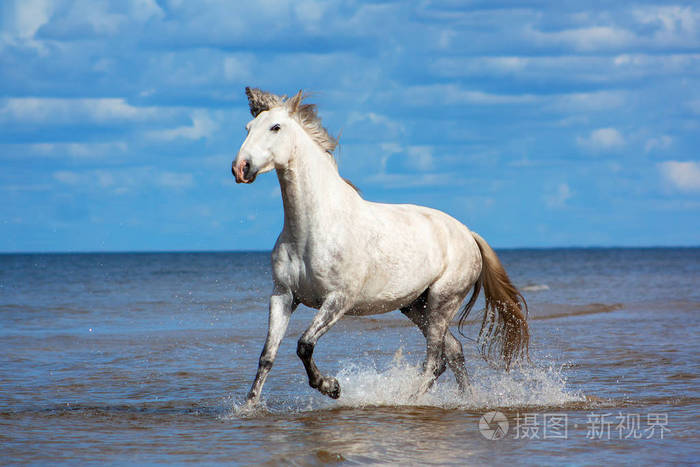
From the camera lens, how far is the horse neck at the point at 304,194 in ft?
21.8

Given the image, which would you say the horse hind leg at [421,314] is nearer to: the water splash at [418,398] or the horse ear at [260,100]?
the water splash at [418,398]

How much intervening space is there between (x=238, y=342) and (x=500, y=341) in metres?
6.45

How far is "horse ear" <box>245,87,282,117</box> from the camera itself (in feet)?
21.9

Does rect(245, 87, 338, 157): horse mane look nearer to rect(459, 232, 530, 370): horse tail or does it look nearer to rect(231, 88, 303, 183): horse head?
rect(231, 88, 303, 183): horse head

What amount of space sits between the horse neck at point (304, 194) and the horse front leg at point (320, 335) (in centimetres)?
55

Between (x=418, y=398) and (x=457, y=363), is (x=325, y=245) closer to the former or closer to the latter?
(x=418, y=398)

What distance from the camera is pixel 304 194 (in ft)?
21.9

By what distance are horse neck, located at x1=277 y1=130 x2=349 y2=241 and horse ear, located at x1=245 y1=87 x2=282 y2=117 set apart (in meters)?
0.35

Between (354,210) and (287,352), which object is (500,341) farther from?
(287,352)

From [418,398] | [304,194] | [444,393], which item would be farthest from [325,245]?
[444,393]

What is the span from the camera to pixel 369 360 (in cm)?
1113

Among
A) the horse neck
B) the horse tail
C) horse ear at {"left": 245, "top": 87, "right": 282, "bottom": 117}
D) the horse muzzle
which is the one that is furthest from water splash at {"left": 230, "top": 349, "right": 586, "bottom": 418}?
horse ear at {"left": 245, "top": 87, "right": 282, "bottom": 117}

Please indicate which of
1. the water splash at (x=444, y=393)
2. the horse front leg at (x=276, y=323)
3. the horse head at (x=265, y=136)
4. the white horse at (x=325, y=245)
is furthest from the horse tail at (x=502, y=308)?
the horse head at (x=265, y=136)

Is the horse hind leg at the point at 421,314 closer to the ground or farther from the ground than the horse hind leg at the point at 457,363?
farther from the ground
